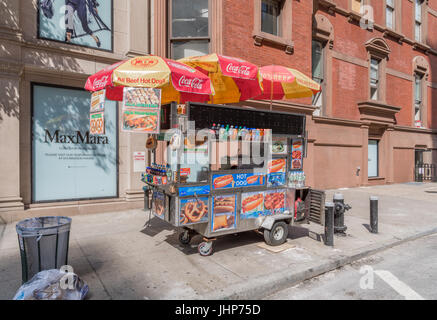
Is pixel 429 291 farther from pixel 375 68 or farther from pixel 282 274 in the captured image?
pixel 375 68

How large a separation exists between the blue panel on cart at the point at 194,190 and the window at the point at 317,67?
1087 centimetres

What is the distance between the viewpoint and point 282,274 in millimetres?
4602

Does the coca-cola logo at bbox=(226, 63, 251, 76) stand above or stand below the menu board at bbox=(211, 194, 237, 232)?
above

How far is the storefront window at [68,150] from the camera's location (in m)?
8.09

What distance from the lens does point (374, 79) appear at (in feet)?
56.3

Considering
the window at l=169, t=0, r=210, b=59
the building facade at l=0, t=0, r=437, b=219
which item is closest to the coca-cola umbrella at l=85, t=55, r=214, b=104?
the building facade at l=0, t=0, r=437, b=219

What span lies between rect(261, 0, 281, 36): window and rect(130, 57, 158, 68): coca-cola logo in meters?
7.90

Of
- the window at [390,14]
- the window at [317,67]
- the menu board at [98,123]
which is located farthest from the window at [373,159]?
the menu board at [98,123]

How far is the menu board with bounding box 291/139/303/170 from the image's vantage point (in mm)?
6348

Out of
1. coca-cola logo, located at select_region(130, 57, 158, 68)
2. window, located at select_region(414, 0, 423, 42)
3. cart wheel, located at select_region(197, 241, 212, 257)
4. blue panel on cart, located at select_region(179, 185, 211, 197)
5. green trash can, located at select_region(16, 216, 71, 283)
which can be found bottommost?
cart wheel, located at select_region(197, 241, 212, 257)

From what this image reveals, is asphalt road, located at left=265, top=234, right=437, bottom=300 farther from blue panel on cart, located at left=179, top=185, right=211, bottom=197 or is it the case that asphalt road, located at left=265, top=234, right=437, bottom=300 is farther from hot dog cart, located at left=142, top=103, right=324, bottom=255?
blue panel on cart, located at left=179, top=185, right=211, bottom=197

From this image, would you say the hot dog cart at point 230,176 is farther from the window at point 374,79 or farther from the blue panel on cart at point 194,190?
the window at point 374,79

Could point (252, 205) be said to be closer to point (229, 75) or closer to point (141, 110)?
point (141, 110)

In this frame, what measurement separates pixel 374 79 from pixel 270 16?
825 centimetres
